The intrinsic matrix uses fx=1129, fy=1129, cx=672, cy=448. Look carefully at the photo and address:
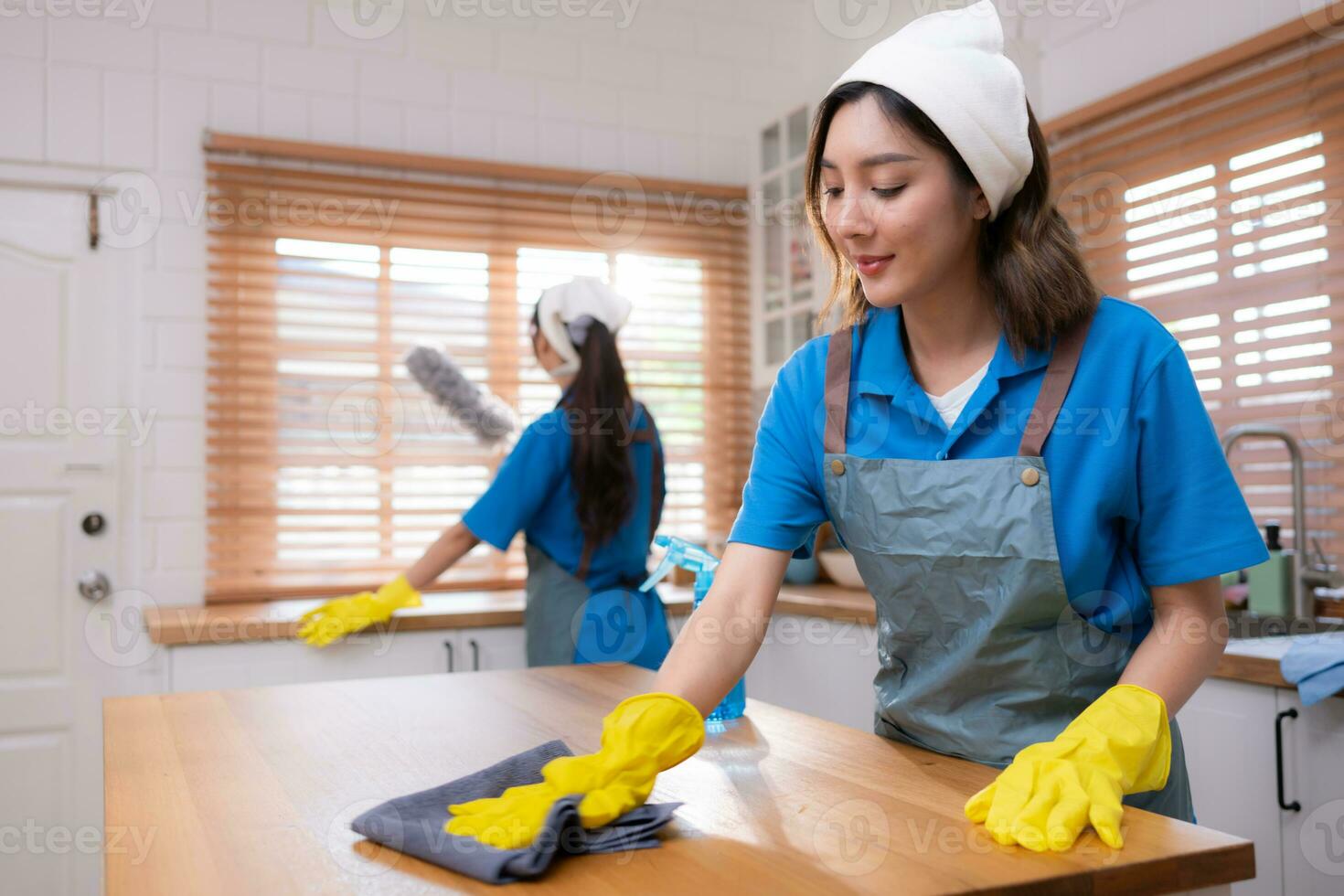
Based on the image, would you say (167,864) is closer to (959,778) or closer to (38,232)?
(959,778)

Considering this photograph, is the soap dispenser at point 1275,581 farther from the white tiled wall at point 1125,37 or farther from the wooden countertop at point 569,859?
the wooden countertop at point 569,859

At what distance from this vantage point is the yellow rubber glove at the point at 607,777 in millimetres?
923

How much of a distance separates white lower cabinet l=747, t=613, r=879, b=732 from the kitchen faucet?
3.00 feet

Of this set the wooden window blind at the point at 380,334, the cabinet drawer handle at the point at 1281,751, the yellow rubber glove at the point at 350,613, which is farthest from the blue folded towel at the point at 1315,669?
the wooden window blind at the point at 380,334

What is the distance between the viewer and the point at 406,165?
350cm

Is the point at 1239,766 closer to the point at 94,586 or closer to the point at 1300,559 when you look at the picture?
the point at 1300,559

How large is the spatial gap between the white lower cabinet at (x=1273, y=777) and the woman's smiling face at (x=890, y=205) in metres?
1.08

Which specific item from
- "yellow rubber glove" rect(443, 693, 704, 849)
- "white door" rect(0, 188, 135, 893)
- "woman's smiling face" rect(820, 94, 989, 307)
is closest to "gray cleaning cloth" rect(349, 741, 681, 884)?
"yellow rubber glove" rect(443, 693, 704, 849)

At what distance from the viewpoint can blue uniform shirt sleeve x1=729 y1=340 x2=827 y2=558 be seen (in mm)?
1261

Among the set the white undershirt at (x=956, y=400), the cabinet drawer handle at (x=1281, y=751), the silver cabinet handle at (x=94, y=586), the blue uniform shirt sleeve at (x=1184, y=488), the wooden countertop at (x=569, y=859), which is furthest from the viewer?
the silver cabinet handle at (x=94, y=586)

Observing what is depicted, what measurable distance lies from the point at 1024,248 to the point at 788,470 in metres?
0.36

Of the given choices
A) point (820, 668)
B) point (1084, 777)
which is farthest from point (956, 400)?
point (820, 668)

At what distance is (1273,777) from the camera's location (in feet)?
6.03

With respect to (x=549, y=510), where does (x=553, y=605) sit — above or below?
below
